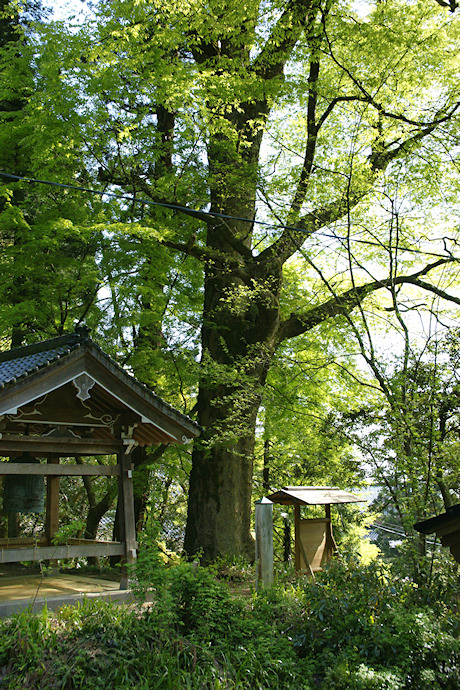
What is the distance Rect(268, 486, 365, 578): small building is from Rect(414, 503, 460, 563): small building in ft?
14.3

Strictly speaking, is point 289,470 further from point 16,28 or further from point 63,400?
point 16,28

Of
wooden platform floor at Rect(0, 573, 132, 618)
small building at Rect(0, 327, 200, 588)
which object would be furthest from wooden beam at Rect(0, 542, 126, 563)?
wooden platform floor at Rect(0, 573, 132, 618)

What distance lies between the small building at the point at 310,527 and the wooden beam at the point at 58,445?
3.90m

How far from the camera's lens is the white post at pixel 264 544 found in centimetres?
743

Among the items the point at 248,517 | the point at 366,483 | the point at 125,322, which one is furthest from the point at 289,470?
the point at 366,483

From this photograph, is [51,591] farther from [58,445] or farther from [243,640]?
[243,640]

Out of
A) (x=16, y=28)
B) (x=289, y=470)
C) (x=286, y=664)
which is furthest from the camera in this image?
(x=289, y=470)

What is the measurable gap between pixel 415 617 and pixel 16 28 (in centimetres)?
1375

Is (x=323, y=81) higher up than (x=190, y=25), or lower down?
lower down

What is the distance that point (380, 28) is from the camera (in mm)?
9328

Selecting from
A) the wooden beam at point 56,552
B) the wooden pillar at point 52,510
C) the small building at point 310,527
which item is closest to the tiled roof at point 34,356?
the wooden beam at point 56,552

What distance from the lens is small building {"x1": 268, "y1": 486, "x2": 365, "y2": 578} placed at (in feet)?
35.0

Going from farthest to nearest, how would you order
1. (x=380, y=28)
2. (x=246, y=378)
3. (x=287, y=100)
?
(x=287, y=100) < (x=246, y=378) < (x=380, y=28)

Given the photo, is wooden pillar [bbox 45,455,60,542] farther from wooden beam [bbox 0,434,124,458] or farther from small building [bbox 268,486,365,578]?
small building [bbox 268,486,365,578]
